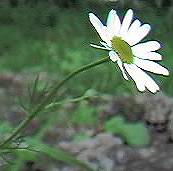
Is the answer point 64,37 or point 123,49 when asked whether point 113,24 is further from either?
point 64,37

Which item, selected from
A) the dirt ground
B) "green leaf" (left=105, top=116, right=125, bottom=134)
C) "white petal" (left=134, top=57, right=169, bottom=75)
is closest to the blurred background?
the dirt ground

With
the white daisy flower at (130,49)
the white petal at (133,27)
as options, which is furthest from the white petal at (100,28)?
the white petal at (133,27)

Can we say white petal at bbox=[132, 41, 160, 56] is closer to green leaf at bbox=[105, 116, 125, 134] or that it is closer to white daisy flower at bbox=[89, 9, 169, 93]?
white daisy flower at bbox=[89, 9, 169, 93]

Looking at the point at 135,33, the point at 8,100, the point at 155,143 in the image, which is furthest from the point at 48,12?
the point at 135,33

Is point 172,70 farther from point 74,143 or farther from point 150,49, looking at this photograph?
point 150,49

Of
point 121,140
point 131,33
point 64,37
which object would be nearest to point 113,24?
point 131,33
